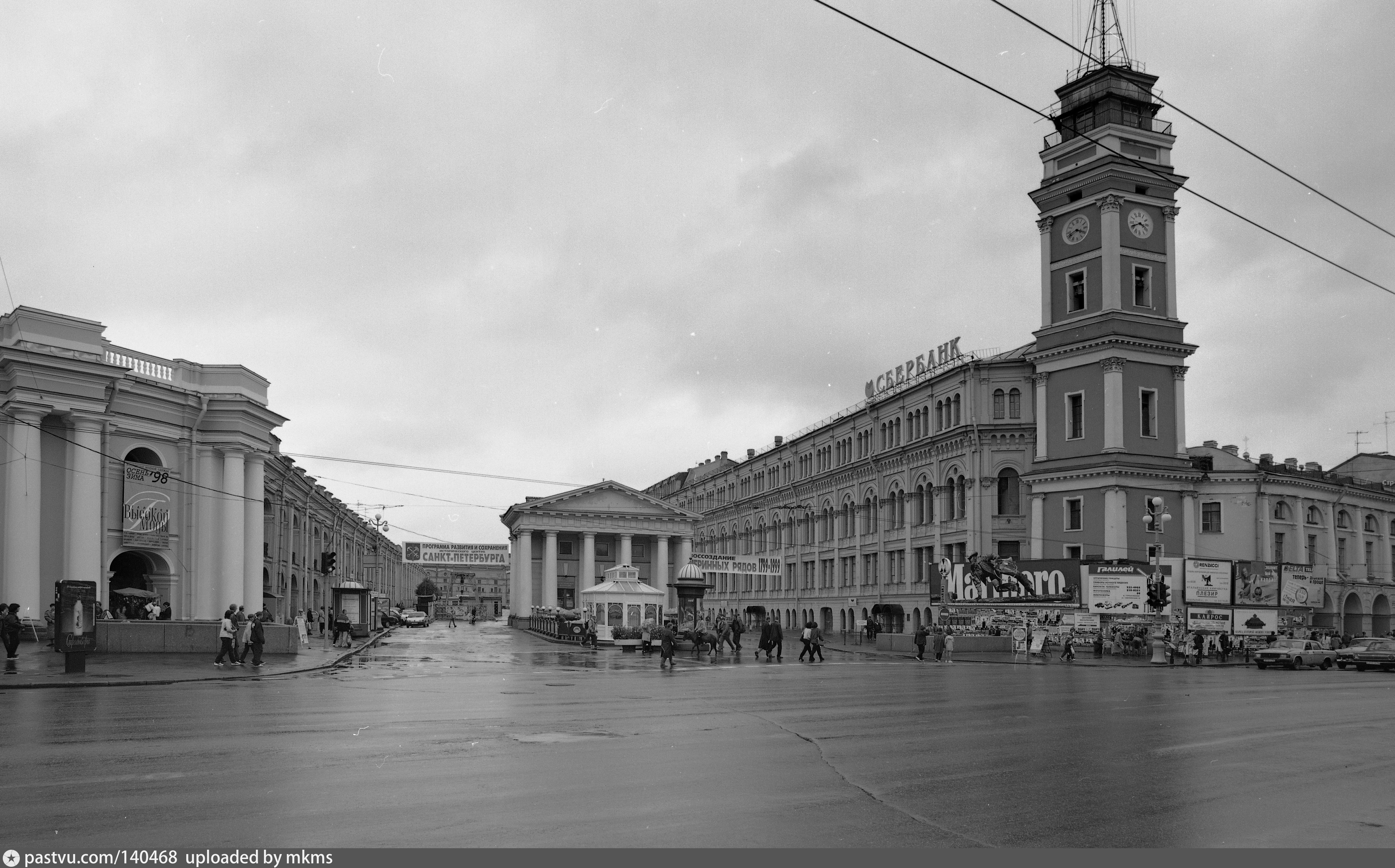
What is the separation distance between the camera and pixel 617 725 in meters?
16.7

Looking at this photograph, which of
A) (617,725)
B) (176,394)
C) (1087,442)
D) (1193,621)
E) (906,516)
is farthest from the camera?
(906,516)

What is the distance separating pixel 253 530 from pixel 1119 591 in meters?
37.8

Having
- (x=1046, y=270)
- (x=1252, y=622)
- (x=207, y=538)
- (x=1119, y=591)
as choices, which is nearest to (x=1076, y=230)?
(x=1046, y=270)

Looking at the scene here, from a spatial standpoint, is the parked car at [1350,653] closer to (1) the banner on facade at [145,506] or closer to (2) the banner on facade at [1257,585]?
(2) the banner on facade at [1257,585]

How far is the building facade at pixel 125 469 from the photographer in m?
36.1

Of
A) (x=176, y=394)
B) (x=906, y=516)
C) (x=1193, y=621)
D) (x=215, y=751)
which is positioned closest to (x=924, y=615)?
(x=906, y=516)

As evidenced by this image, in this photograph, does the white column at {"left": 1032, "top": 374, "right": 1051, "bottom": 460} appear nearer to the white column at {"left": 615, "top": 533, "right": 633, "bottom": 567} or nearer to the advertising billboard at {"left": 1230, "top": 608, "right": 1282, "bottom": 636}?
the advertising billboard at {"left": 1230, "top": 608, "right": 1282, "bottom": 636}

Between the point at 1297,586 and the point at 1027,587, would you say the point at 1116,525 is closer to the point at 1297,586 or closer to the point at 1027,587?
the point at 1027,587

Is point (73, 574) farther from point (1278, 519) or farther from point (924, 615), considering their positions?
point (1278, 519)

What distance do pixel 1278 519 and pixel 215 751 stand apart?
64.7 meters

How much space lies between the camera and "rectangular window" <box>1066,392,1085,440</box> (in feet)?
194

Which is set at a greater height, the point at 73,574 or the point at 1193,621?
the point at 73,574

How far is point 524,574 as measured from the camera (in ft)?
330

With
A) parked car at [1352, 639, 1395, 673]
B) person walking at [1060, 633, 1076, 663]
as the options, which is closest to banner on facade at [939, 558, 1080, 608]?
person walking at [1060, 633, 1076, 663]
